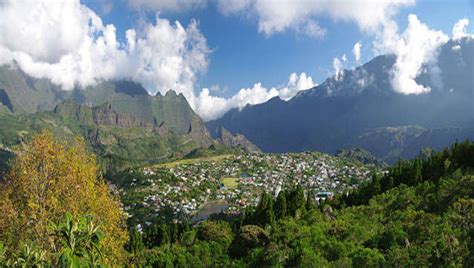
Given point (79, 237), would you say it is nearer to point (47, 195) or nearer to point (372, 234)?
point (47, 195)

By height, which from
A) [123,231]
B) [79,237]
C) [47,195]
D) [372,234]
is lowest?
[372,234]

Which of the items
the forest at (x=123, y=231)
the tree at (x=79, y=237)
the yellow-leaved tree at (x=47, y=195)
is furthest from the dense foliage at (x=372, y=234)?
the tree at (x=79, y=237)

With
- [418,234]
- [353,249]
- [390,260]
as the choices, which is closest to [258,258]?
[353,249]

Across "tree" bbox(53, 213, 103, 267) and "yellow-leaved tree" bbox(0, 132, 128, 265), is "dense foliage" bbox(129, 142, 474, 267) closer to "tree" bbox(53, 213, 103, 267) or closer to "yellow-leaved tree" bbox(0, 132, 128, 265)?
"yellow-leaved tree" bbox(0, 132, 128, 265)

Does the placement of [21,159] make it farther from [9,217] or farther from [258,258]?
[258,258]

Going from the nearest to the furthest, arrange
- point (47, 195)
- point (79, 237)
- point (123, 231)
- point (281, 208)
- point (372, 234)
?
point (79, 237), point (47, 195), point (123, 231), point (372, 234), point (281, 208)

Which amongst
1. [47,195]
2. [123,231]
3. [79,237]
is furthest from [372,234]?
[79,237]

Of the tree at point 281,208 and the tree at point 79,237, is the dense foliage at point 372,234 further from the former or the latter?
the tree at point 79,237
